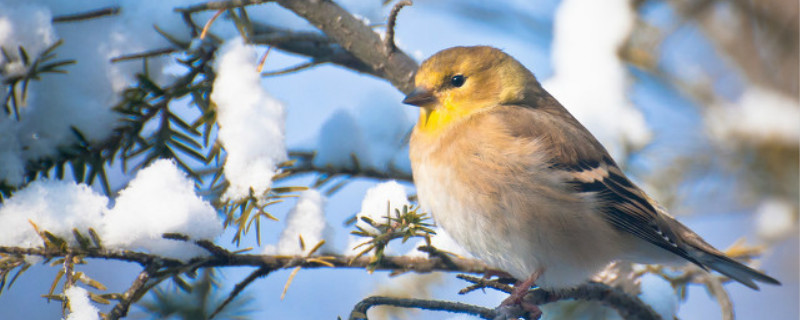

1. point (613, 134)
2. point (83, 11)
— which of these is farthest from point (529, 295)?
point (83, 11)

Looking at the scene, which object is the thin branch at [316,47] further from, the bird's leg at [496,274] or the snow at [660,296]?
the snow at [660,296]

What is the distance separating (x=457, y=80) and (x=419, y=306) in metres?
1.17

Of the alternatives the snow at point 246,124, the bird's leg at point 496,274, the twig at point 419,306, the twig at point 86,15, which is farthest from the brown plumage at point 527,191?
the twig at point 86,15

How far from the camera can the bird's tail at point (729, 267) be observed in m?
2.10

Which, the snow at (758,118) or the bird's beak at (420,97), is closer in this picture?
the bird's beak at (420,97)

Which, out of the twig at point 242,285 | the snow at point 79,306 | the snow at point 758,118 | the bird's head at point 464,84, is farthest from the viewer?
the snow at point 758,118

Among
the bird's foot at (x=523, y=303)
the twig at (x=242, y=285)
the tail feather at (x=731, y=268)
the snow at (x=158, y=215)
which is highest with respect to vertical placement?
the tail feather at (x=731, y=268)

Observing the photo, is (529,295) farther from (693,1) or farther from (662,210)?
(693,1)

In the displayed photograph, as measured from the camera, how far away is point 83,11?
1795 mm

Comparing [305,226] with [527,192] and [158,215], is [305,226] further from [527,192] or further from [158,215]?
[527,192]

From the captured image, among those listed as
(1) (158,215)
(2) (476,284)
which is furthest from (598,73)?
(1) (158,215)

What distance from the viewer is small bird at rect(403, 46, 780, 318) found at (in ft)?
6.72

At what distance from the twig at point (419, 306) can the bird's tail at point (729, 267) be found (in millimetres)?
975

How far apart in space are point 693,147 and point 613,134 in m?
0.96
